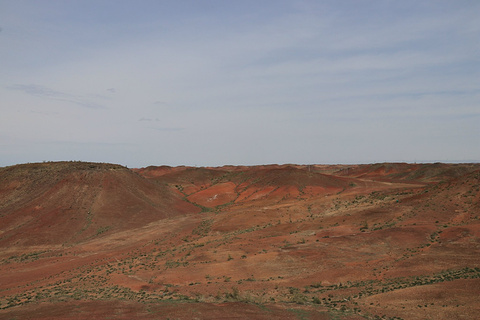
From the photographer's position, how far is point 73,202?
162 ft

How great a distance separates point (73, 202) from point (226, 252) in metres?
29.4

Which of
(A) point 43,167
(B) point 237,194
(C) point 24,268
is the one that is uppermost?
(A) point 43,167

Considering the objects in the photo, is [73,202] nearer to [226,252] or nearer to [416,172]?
[226,252]

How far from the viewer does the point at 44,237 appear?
137ft

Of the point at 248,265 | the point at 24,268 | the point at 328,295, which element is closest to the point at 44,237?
the point at 24,268

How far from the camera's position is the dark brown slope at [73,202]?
43.7 meters

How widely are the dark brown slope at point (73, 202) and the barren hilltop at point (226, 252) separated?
23 centimetres

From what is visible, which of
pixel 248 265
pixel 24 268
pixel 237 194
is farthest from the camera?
pixel 237 194

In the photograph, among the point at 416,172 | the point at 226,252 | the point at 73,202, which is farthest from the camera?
the point at 416,172

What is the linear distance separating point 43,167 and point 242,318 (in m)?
57.2

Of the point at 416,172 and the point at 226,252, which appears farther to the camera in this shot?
the point at 416,172

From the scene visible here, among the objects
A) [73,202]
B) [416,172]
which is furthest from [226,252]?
[416,172]

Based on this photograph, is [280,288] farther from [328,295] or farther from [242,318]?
[242,318]

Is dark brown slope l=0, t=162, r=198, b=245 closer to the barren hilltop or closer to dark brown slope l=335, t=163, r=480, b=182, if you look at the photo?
the barren hilltop
